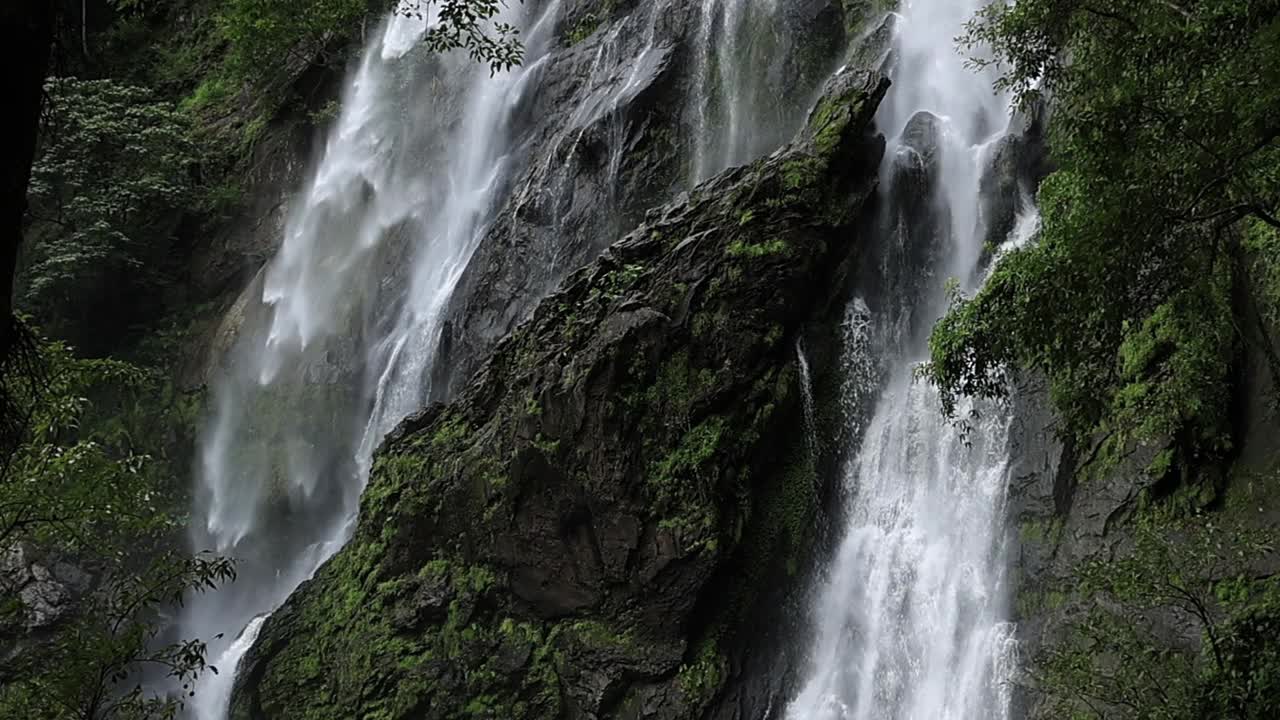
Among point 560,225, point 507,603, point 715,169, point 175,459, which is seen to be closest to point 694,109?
point 715,169

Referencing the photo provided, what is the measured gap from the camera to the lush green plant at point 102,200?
70.9 ft

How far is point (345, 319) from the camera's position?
1973 cm

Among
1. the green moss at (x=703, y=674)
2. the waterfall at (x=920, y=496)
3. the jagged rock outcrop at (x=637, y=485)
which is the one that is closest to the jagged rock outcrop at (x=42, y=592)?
the jagged rock outcrop at (x=637, y=485)

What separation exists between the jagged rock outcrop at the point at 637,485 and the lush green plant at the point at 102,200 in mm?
13260

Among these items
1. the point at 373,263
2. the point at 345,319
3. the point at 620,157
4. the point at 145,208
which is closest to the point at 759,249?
the point at 620,157

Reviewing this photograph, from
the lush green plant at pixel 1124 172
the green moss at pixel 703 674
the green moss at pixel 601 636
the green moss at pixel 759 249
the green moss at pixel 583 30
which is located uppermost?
the green moss at pixel 583 30

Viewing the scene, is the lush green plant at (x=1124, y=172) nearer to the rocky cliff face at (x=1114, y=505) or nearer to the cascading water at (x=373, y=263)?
the rocky cliff face at (x=1114, y=505)

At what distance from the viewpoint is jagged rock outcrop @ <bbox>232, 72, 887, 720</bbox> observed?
11.5 meters

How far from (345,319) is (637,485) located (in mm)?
10208

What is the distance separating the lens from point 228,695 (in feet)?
47.3

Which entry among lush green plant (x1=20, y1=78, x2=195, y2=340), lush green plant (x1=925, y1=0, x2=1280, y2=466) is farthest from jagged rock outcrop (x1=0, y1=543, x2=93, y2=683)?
lush green plant (x1=925, y1=0, x2=1280, y2=466)

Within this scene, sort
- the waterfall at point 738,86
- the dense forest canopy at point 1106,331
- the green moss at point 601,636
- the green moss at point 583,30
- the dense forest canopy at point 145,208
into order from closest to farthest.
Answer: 1. the dense forest canopy at point 1106,331
2. the green moss at point 601,636
3. the waterfall at point 738,86
4. the dense forest canopy at point 145,208
5. the green moss at point 583,30

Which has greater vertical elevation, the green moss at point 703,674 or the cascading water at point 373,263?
the cascading water at point 373,263

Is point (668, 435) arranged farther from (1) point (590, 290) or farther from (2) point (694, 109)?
(2) point (694, 109)
